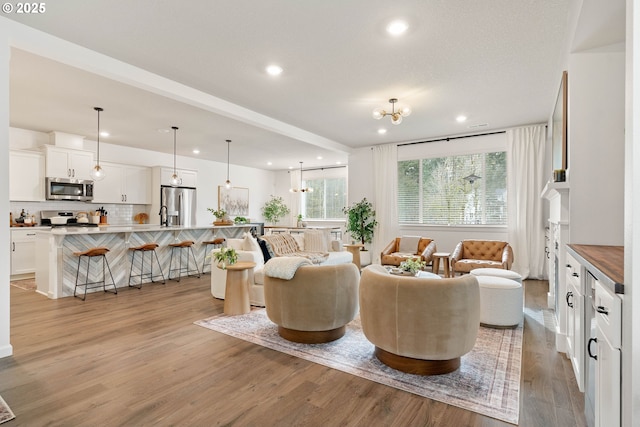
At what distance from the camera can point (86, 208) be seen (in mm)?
7379

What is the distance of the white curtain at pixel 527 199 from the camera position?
5.99m

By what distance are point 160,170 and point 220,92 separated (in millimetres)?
4684

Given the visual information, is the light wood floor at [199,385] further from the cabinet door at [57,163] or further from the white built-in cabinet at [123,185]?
the white built-in cabinet at [123,185]

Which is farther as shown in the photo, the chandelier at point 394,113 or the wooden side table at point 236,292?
the chandelier at point 394,113

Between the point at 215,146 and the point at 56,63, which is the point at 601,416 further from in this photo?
the point at 215,146

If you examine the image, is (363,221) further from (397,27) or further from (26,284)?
(26,284)

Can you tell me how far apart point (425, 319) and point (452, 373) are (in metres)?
0.57

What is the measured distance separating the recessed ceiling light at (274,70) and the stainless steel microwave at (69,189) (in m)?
5.37

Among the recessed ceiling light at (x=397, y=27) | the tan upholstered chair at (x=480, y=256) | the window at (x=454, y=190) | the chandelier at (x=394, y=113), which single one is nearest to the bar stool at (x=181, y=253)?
the chandelier at (x=394, y=113)

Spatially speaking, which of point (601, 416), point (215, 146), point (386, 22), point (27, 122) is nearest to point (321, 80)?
point (386, 22)

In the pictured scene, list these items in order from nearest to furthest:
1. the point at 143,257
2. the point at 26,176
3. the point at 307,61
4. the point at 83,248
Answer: the point at 307,61, the point at 83,248, the point at 143,257, the point at 26,176

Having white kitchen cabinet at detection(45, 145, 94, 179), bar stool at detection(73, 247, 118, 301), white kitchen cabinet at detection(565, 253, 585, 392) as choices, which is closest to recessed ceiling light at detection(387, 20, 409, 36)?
white kitchen cabinet at detection(565, 253, 585, 392)

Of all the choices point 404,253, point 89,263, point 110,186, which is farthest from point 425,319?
point 110,186

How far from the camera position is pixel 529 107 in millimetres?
5082
